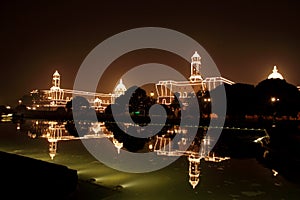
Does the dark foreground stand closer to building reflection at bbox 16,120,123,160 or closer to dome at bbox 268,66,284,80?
building reflection at bbox 16,120,123,160

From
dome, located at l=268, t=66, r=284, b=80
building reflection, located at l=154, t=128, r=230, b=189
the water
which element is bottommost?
the water

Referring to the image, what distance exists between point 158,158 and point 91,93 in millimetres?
165950

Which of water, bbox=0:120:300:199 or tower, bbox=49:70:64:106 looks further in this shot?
tower, bbox=49:70:64:106

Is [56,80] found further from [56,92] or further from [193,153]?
[193,153]

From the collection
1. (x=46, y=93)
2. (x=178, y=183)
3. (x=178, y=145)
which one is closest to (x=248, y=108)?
(x=178, y=145)

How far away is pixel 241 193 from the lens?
9078mm

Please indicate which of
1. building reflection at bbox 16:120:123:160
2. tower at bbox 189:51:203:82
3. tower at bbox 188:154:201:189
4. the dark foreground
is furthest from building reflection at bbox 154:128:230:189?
tower at bbox 189:51:203:82

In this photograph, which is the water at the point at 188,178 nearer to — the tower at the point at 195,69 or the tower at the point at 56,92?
the tower at the point at 195,69

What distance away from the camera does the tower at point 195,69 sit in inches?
4680

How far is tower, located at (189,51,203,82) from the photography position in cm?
11888

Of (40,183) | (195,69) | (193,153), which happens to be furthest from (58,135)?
(195,69)

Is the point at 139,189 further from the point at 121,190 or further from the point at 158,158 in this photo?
the point at 158,158

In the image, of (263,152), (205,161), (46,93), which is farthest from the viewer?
(46,93)

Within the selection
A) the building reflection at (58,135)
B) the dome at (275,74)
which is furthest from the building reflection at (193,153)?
the dome at (275,74)
